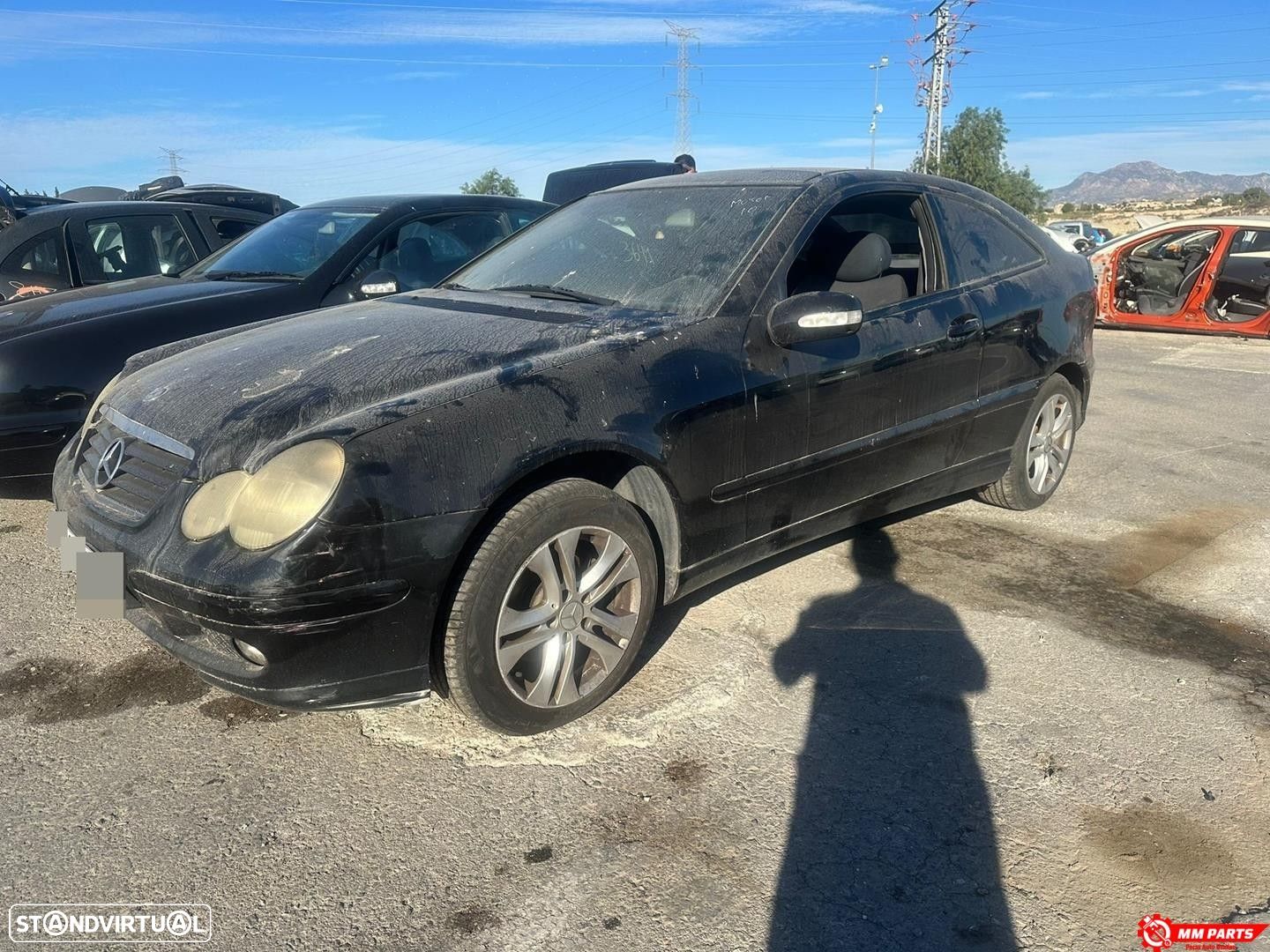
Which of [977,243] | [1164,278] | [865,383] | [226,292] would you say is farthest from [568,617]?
[1164,278]

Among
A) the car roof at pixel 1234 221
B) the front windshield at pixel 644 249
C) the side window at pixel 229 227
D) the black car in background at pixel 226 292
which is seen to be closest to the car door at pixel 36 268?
the black car in background at pixel 226 292

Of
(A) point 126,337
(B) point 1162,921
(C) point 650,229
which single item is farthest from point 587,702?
(A) point 126,337

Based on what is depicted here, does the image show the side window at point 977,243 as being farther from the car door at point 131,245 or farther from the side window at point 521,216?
the car door at point 131,245

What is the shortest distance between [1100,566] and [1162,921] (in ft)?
7.64

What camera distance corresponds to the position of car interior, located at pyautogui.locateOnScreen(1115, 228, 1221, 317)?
11.2 meters

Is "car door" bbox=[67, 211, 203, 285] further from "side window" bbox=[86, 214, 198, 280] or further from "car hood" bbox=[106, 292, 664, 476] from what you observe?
"car hood" bbox=[106, 292, 664, 476]

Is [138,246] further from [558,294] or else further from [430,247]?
[558,294]

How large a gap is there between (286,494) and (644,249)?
5.94ft

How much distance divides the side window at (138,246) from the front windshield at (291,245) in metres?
0.84

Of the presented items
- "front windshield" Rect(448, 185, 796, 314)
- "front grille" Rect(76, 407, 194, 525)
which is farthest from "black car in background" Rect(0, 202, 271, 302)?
"front grille" Rect(76, 407, 194, 525)

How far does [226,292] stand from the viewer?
502 cm

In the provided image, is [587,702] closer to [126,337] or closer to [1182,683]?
[1182,683]

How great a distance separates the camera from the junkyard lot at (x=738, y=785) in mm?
2176

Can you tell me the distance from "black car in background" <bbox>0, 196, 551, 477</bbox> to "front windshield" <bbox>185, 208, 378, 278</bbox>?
0.03 feet
